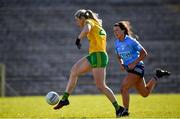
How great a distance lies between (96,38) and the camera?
13.9m

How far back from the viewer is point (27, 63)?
33.0 m

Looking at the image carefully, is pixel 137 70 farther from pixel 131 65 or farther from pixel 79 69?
pixel 79 69

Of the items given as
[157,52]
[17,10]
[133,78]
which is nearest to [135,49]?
[133,78]

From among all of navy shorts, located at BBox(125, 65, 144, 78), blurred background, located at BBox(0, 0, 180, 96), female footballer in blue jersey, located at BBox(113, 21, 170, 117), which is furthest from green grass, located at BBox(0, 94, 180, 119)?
blurred background, located at BBox(0, 0, 180, 96)

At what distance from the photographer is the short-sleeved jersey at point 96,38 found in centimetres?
1384

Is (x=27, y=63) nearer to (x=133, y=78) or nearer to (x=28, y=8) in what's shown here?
(x=28, y=8)

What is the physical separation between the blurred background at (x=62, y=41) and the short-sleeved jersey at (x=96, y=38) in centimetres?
1635

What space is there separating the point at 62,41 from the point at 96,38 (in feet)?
67.0

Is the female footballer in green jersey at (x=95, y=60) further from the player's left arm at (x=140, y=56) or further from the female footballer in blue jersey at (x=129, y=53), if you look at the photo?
the player's left arm at (x=140, y=56)

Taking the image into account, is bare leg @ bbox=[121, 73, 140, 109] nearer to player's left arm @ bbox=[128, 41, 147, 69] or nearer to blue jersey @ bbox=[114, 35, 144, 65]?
player's left arm @ bbox=[128, 41, 147, 69]

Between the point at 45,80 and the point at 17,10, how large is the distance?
6002 millimetres

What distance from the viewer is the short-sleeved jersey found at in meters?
13.8

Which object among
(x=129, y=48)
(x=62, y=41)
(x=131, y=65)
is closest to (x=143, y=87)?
(x=131, y=65)

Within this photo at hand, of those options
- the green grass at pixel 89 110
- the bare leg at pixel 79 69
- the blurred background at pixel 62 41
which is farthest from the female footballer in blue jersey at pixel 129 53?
the blurred background at pixel 62 41
